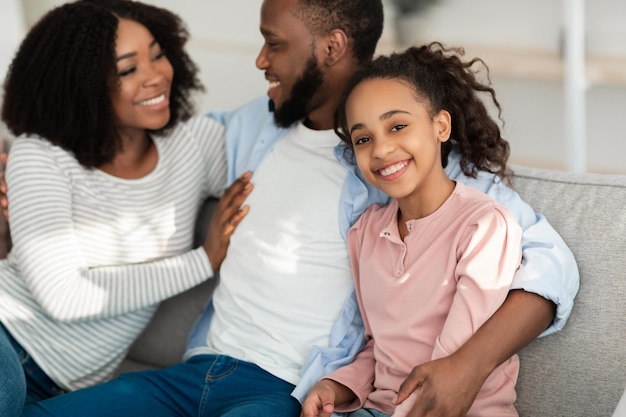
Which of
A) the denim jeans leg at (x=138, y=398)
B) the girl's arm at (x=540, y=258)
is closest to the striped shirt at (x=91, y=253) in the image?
the denim jeans leg at (x=138, y=398)

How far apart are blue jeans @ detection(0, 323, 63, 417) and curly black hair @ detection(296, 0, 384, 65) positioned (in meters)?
0.89

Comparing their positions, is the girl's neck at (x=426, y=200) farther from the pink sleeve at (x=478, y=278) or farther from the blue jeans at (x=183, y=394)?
the blue jeans at (x=183, y=394)

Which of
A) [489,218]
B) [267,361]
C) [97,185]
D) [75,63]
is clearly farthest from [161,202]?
[489,218]

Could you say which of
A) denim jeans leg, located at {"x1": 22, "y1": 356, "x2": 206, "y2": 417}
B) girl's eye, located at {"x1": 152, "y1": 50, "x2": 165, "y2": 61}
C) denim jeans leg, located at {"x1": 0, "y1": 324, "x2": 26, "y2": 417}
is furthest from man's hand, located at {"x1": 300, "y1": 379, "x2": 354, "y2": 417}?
girl's eye, located at {"x1": 152, "y1": 50, "x2": 165, "y2": 61}

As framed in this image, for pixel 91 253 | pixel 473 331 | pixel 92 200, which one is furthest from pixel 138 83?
pixel 473 331

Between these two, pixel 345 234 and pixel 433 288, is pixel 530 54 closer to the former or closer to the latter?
pixel 345 234

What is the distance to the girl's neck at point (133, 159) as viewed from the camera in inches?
81.4

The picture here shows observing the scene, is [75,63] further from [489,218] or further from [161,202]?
[489,218]

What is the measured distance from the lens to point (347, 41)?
6.31 feet

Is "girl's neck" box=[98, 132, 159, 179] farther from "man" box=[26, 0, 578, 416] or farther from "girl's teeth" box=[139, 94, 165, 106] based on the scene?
"man" box=[26, 0, 578, 416]

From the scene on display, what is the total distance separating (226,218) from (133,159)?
0.30 metres

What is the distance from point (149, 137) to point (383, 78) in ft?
2.41

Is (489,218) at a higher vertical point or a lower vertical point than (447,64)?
lower

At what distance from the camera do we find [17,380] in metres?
1.74
